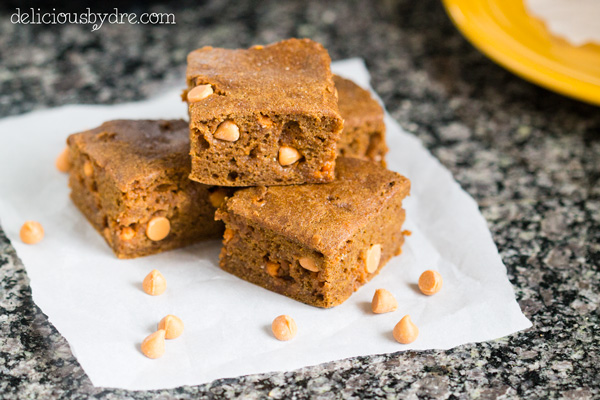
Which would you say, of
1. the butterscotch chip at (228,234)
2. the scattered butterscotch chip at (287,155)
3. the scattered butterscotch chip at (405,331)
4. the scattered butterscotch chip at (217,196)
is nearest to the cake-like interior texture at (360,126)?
the scattered butterscotch chip at (287,155)

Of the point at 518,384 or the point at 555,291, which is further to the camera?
the point at 555,291

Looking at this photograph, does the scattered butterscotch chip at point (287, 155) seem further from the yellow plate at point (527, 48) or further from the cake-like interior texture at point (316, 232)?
the yellow plate at point (527, 48)

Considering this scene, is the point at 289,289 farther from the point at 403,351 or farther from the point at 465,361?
the point at 465,361

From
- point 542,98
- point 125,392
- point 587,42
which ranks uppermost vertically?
point 587,42

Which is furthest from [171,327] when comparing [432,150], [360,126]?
[432,150]

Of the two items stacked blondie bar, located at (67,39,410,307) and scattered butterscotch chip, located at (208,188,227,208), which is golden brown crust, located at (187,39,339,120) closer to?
stacked blondie bar, located at (67,39,410,307)

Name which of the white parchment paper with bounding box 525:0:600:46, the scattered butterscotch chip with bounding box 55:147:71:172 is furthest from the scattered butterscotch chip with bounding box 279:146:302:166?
the white parchment paper with bounding box 525:0:600:46

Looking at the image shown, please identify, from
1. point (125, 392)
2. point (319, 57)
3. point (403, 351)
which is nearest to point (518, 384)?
point (403, 351)
